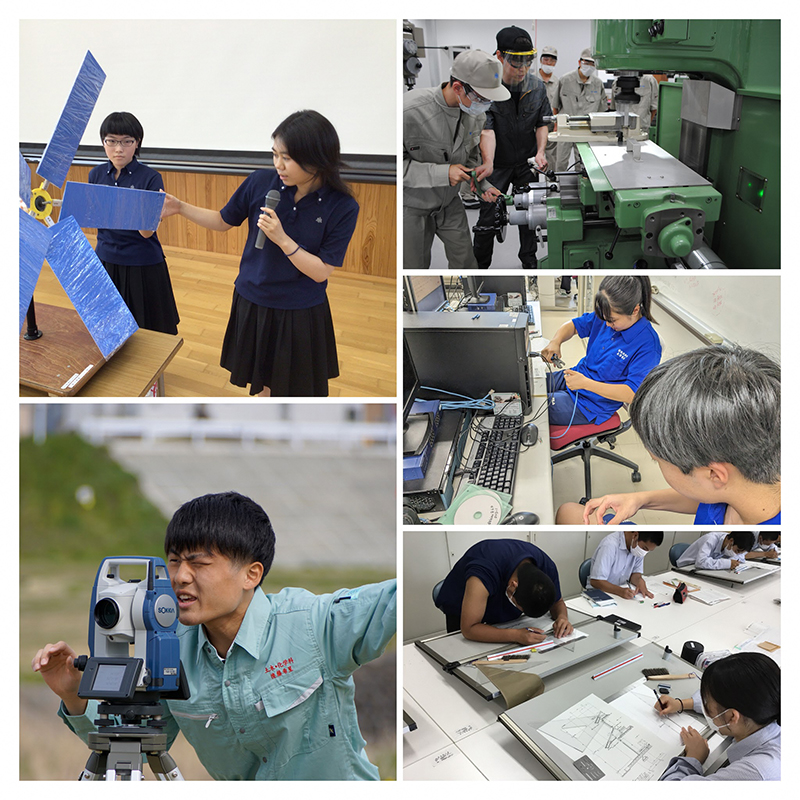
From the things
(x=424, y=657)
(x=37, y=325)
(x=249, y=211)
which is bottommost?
(x=424, y=657)

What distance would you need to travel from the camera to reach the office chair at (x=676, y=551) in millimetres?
1516

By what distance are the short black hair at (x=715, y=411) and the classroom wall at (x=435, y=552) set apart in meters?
0.24

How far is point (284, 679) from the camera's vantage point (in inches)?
55.1

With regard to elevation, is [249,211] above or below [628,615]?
above

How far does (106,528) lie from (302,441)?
776 mm

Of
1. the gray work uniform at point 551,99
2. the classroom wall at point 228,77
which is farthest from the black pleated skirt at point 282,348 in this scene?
the gray work uniform at point 551,99

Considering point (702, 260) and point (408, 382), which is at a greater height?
point (702, 260)

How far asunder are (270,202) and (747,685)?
176cm

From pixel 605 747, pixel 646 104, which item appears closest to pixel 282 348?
pixel 605 747

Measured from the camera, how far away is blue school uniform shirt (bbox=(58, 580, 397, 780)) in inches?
54.5

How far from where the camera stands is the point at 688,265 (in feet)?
5.09

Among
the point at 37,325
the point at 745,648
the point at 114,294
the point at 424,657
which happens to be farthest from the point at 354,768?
the point at 37,325

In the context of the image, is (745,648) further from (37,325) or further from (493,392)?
(37,325)

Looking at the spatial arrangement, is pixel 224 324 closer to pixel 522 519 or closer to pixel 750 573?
pixel 522 519
